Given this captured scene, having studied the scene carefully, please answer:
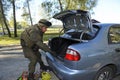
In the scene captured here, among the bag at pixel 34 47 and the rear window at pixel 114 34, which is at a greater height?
the rear window at pixel 114 34

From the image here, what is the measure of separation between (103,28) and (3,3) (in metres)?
25.0

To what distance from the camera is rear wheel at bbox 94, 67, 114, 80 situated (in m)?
4.96

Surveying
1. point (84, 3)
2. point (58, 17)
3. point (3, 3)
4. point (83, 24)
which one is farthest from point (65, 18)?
point (84, 3)

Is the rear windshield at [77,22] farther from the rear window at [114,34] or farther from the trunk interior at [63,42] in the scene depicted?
the rear window at [114,34]

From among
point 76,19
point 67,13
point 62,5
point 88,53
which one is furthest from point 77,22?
point 62,5

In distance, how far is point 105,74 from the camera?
514 centimetres

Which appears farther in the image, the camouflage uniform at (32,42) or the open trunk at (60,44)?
the open trunk at (60,44)

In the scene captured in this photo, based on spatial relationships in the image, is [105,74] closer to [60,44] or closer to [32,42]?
[60,44]

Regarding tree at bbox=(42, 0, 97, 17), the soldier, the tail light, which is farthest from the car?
tree at bbox=(42, 0, 97, 17)

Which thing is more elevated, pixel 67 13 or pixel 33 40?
pixel 67 13

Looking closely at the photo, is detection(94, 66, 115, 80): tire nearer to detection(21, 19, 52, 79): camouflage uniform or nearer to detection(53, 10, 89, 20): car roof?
detection(21, 19, 52, 79): camouflage uniform

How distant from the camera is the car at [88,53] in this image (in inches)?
183

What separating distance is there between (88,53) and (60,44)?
1197 mm

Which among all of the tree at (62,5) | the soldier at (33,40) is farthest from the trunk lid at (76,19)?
the tree at (62,5)
